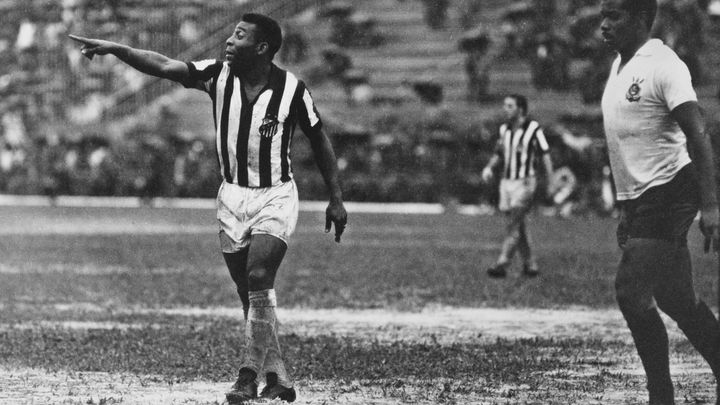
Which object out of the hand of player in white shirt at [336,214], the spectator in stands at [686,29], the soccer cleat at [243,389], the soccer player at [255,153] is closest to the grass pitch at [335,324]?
the soccer cleat at [243,389]

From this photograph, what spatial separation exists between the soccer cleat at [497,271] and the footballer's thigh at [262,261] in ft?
30.8

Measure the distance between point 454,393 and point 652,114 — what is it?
203 cm

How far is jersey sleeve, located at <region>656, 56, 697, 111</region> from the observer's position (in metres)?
7.18

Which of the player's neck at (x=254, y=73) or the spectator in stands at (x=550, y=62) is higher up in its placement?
the player's neck at (x=254, y=73)

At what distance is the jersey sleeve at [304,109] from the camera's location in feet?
26.9

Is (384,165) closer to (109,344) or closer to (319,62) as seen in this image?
(319,62)

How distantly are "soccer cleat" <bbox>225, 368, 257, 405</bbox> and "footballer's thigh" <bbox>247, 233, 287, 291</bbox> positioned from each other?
44cm

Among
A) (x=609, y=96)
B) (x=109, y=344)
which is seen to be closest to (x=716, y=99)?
(x=109, y=344)

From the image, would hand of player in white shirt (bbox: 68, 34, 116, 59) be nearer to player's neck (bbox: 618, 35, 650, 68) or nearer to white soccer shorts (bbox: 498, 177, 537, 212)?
player's neck (bbox: 618, 35, 650, 68)

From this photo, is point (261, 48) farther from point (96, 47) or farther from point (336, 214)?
point (336, 214)

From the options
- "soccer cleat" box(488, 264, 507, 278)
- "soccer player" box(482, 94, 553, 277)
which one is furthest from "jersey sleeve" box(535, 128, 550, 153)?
"soccer cleat" box(488, 264, 507, 278)

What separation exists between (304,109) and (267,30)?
0.46m

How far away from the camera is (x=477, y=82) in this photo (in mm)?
36125

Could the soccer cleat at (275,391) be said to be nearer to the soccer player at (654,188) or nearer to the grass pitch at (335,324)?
the grass pitch at (335,324)
